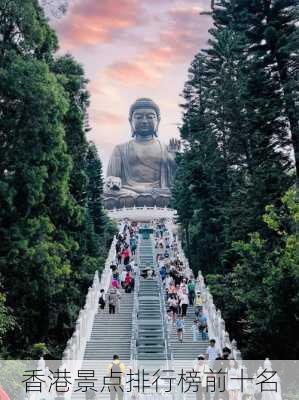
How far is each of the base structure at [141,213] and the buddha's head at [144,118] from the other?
920 cm

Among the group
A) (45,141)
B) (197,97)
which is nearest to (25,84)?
(45,141)

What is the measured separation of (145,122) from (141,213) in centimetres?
1032

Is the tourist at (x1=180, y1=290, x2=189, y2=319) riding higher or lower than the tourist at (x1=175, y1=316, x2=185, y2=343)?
higher

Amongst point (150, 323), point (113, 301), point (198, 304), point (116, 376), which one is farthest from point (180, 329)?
point (116, 376)

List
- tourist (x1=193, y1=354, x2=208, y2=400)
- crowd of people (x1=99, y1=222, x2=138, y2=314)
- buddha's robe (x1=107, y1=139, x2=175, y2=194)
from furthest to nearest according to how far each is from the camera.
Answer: buddha's robe (x1=107, y1=139, x2=175, y2=194)
crowd of people (x1=99, y1=222, x2=138, y2=314)
tourist (x1=193, y1=354, x2=208, y2=400)

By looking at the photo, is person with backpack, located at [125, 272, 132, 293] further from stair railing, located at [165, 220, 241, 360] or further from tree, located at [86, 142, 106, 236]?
tree, located at [86, 142, 106, 236]

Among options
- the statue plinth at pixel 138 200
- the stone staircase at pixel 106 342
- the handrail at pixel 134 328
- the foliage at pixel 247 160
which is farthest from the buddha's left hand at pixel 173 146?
the stone staircase at pixel 106 342

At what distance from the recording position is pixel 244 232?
58.3 ft

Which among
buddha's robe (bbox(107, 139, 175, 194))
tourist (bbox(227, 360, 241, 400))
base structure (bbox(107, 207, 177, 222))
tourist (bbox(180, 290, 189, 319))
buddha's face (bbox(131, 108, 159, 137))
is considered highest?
buddha's face (bbox(131, 108, 159, 137))

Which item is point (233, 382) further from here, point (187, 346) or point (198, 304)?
point (198, 304)

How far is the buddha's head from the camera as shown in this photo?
57.1 metres

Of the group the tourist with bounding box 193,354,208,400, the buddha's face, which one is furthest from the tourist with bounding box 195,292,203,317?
the buddha's face

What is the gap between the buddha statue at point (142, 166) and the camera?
52.3 m

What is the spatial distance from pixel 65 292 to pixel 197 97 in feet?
42.3
